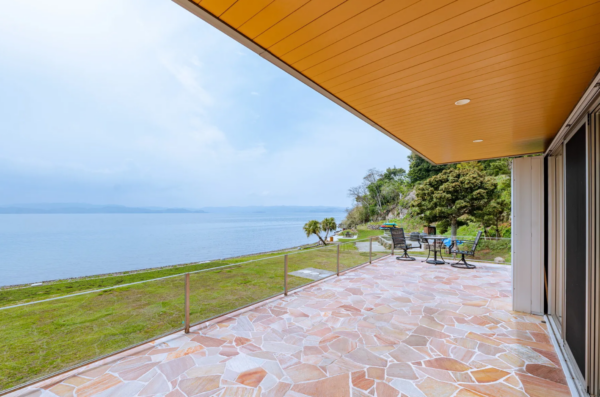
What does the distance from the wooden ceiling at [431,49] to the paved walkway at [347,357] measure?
2.61m

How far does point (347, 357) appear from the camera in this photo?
2787mm

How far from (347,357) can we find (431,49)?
9.38ft

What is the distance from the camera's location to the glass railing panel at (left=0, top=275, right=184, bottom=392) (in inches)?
93.4

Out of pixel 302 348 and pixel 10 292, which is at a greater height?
pixel 302 348

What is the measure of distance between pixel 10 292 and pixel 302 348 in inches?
263

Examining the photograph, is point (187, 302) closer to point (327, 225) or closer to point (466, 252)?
point (466, 252)

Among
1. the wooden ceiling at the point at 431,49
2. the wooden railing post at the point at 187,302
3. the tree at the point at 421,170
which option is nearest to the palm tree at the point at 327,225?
the tree at the point at 421,170

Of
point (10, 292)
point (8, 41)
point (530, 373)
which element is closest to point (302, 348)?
point (530, 373)

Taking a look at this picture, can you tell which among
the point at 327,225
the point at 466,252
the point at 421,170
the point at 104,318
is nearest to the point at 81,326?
the point at 104,318

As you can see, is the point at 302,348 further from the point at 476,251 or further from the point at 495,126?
the point at 476,251

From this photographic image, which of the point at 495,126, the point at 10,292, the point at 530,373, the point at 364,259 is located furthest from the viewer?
the point at 364,259

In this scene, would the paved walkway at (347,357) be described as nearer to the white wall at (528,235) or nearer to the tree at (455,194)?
the white wall at (528,235)

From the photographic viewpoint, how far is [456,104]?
278cm

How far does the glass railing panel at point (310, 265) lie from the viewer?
4.93 m
